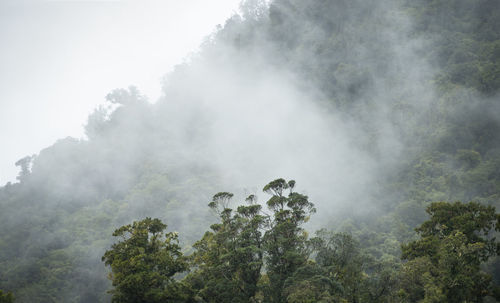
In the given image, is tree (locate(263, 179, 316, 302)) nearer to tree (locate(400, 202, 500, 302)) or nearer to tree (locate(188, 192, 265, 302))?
tree (locate(188, 192, 265, 302))

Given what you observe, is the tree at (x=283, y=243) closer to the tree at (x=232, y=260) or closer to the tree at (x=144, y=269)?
the tree at (x=232, y=260)

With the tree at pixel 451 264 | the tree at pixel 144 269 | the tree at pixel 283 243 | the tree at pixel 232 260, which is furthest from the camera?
the tree at pixel 232 260

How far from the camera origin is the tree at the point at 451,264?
574 inches

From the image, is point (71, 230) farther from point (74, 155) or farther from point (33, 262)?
point (74, 155)

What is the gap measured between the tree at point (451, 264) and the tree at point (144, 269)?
439 inches

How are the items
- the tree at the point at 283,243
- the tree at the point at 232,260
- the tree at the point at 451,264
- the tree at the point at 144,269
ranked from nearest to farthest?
the tree at the point at 451,264 < the tree at the point at 144,269 < the tree at the point at 283,243 < the tree at the point at 232,260

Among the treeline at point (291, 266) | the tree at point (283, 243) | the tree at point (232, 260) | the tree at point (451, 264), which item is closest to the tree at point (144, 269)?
the treeline at point (291, 266)

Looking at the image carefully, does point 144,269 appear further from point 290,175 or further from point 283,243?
point 290,175

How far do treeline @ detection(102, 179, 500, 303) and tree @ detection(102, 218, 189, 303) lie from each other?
0.15 feet

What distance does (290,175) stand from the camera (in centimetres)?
6328

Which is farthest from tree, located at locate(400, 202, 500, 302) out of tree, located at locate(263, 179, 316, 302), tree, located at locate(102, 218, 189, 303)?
tree, located at locate(102, 218, 189, 303)

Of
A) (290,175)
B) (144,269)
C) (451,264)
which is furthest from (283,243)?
(290,175)

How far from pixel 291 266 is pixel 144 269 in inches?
285

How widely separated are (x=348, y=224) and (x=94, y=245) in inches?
1633
